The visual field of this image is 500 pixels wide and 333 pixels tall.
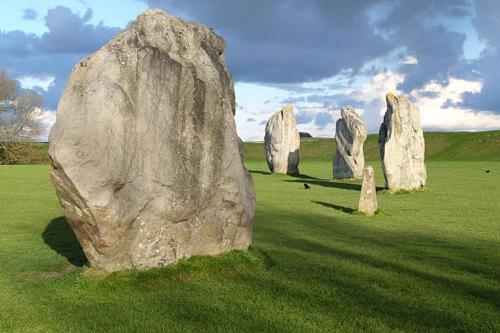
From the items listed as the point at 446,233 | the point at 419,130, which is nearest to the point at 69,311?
the point at 446,233

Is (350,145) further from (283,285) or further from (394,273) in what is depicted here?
(283,285)

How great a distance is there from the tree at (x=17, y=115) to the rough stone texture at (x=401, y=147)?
38.9 metres

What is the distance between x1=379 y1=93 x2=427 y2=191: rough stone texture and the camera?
2858cm

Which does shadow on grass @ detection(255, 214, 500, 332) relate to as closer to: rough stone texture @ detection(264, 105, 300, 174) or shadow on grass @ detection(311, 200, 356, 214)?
shadow on grass @ detection(311, 200, 356, 214)

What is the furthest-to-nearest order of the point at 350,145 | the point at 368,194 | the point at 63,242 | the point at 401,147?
the point at 350,145
the point at 401,147
the point at 368,194
the point at 63,242

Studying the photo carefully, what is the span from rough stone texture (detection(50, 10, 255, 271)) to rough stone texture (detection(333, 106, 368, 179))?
25705 mm

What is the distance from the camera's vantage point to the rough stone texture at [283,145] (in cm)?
4453

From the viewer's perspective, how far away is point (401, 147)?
94.2 ft

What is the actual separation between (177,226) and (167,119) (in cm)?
196

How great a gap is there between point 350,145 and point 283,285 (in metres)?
28.1

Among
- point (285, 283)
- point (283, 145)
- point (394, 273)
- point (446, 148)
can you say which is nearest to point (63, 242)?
point (285, 283)

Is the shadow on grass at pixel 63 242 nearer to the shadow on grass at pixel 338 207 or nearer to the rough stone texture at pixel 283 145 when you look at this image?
the shadow on grass at pixel 338 207

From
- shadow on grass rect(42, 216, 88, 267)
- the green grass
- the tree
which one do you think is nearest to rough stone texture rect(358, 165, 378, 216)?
shadow on grass rect(42, 216, 88, 267)

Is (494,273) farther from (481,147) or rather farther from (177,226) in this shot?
(481,147)
